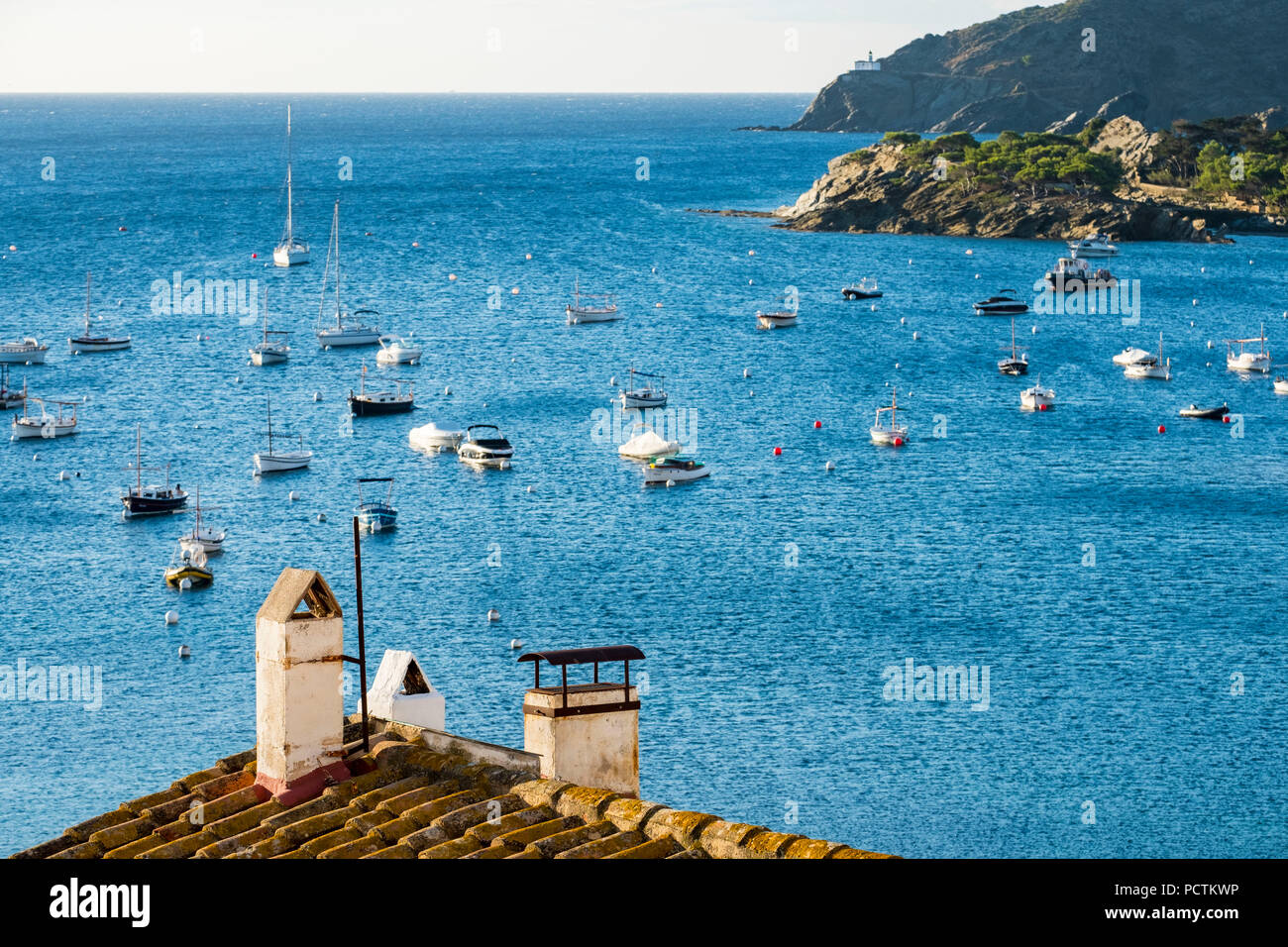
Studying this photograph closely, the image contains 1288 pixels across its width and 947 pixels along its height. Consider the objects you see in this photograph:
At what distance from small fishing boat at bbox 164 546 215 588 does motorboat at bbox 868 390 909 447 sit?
160ft

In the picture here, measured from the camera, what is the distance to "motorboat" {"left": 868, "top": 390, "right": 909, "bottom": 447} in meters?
119

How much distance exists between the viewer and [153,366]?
14400 centimetres

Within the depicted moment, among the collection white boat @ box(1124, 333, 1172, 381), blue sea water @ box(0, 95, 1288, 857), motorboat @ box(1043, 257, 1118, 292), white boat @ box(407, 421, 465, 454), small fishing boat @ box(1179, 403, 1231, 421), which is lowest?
blue sea water @ box(0, 95, 1288, 857)

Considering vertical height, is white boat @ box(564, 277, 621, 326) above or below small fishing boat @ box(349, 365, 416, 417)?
above

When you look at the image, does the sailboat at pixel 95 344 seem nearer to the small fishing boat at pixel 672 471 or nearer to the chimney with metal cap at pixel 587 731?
the small fishing boat at pixel 672 471

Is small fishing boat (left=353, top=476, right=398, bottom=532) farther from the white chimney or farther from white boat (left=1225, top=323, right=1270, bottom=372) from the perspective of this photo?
white boat (left=1225, top=323, right=1270, bottom=372)

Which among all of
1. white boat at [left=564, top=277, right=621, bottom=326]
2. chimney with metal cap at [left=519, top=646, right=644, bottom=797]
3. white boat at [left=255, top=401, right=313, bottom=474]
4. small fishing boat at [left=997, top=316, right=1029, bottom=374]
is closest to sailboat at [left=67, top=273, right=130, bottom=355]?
white boat at [left=564, top=277, right=621, bottom=326]

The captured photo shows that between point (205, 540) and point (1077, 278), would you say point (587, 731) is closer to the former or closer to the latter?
point (205, 540)

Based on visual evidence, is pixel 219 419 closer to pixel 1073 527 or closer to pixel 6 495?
pixel 6 495

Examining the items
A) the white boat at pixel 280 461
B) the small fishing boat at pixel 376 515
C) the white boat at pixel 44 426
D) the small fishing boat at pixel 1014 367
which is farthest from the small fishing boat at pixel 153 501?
the small fishing boat at pixel 1014 367

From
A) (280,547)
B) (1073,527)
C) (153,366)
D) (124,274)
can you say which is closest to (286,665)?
(280,547)

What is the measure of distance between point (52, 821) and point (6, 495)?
46.9 metres

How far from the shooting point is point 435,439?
115m

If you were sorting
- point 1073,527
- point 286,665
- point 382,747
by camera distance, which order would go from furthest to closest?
point 1073,527 < point 382,747 < point 286,665
